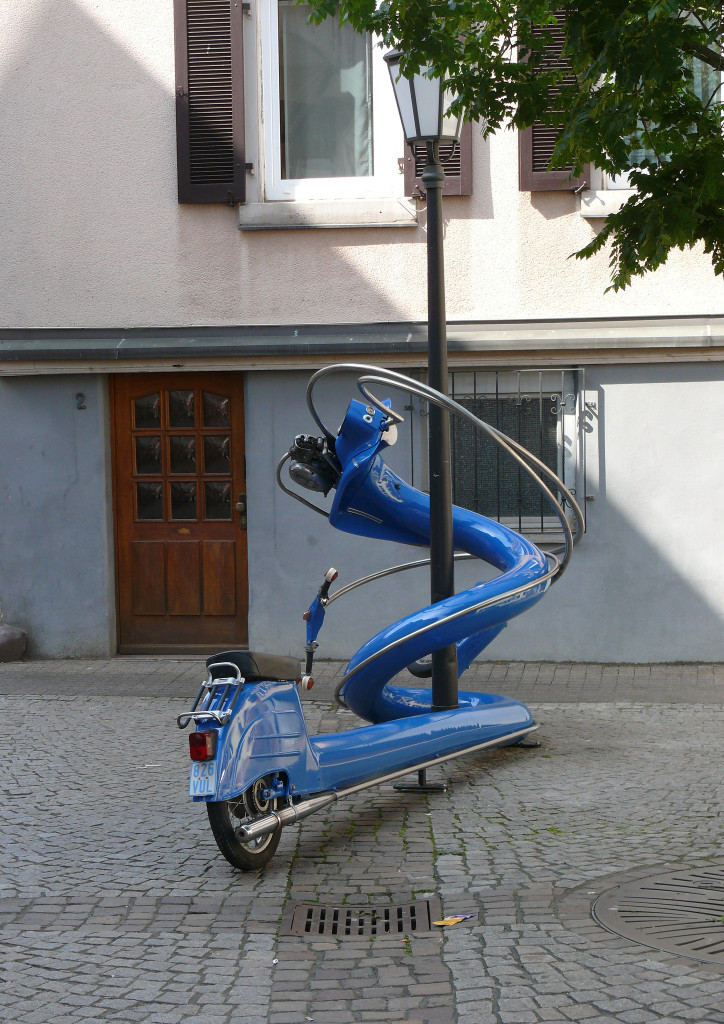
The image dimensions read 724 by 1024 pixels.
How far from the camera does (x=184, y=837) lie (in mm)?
5520

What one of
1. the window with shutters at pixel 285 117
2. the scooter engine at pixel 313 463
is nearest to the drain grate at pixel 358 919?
the scooter engine at pixel 313 463

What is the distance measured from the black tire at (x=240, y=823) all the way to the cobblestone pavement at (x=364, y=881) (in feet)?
0.32

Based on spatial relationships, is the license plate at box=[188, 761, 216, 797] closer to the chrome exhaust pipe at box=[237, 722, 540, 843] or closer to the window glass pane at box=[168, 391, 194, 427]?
the chrome exhaust pipe at box=[237, 722, 540, 843]

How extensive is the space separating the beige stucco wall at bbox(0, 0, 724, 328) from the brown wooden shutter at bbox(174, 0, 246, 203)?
0.47 feet

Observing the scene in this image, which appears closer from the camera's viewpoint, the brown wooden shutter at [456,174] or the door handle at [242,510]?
the brown wooden shutter at [456,174]

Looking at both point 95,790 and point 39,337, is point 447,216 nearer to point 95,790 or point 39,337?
point 39,337

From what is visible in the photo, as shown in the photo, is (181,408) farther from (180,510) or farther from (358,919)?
(358,919)

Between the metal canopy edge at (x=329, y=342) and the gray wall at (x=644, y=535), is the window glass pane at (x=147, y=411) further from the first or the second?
the gray wall at (x=644, y=535)

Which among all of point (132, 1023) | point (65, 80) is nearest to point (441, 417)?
point (132, 1023)

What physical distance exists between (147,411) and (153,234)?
1551 millimetres

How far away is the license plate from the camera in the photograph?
15.4 ft

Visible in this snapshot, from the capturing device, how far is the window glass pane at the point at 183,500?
10281 mm

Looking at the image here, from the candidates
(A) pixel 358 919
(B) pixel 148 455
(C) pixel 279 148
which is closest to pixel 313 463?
(A) pixel 358 919

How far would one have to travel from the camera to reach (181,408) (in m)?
10.3
